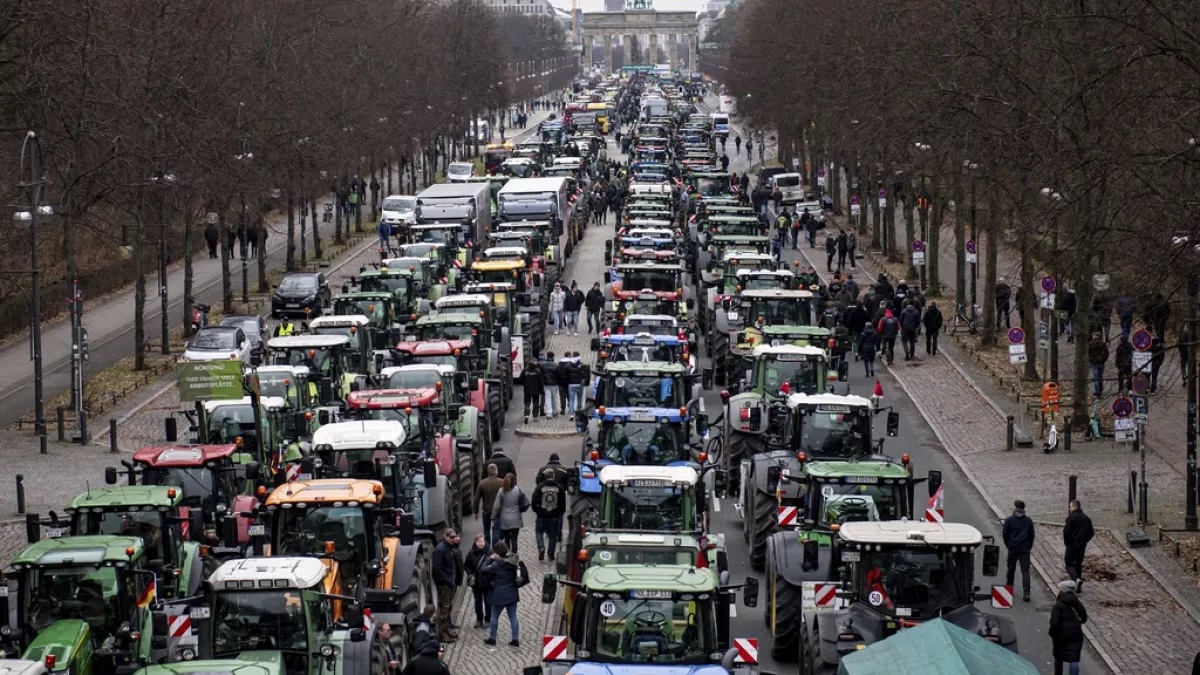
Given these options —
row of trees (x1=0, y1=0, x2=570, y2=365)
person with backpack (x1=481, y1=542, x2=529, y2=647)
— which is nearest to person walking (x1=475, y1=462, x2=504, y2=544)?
person with backpack (x1=481, y1=542, x2=529, y2=647)

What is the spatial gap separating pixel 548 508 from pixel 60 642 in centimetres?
1008

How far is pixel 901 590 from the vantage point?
19.4m

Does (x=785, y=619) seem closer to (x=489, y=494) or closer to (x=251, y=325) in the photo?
(x=489, y=494)

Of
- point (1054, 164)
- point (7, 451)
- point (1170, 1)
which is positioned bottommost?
point (7, 451)

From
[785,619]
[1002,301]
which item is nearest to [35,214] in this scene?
[785,619]

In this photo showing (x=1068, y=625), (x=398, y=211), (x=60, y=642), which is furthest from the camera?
(x=398, y=211)

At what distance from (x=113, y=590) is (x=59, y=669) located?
158cm

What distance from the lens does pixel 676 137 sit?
383 ft

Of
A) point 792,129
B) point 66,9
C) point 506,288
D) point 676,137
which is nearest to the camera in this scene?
point 66,9

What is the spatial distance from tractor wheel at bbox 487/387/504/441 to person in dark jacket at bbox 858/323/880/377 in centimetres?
1028

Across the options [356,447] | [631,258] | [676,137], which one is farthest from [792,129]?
[356,447]

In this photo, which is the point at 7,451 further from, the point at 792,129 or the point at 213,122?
the point at 792,129

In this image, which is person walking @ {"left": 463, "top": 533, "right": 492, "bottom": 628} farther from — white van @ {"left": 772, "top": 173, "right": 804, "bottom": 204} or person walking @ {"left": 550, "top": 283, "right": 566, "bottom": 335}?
white van @ {"left": 772, "top": 173, "right": 804, "bottom": 204}

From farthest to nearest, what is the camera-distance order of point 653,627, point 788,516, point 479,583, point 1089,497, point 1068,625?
point 1089,497, point 788,516, point 479,583, point 1068,625, point 653,627
